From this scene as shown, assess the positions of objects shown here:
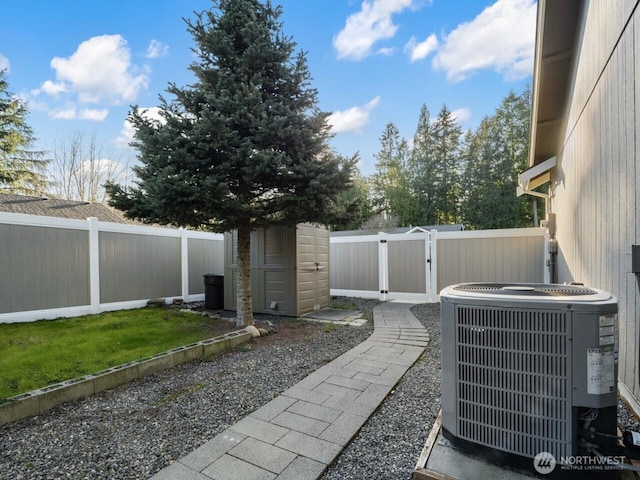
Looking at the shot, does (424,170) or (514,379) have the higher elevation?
(424,170)

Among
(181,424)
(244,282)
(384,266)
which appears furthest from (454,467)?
(384,266)

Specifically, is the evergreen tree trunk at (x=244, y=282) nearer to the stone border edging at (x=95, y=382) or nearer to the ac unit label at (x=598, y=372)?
the stone border edging at (x=95, y=382)

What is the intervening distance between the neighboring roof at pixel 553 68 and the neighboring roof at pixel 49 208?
368 inches

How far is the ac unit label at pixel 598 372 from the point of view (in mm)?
1377

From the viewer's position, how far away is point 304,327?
5367 mm

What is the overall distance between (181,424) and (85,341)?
117 inches

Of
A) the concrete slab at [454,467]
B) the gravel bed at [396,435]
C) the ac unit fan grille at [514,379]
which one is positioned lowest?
the gravel bed at [396,435]

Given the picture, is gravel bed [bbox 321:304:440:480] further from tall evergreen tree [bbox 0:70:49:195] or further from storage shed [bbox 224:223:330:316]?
tall evergreen tree [bbox 0:70:49:195]

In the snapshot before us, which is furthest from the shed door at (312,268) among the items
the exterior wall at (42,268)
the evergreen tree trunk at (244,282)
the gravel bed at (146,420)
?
the exterior wall at (42,268)

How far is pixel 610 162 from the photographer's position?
2.59m

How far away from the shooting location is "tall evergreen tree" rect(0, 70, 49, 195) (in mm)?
13375

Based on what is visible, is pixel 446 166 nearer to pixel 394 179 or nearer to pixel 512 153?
pixel 394 179

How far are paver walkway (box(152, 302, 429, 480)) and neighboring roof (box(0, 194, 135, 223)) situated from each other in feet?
25.4

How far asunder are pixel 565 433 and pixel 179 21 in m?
6.41
